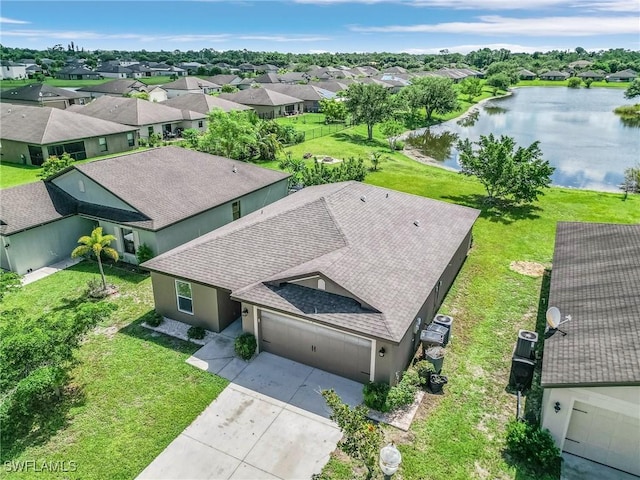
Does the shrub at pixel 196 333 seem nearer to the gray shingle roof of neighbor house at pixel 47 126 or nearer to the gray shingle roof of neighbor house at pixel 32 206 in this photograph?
the gray shingle roof of neighbor house at pixel 32 206

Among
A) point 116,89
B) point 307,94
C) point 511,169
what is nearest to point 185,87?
point 116,89

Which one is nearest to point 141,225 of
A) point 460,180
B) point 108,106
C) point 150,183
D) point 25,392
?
point 150,183

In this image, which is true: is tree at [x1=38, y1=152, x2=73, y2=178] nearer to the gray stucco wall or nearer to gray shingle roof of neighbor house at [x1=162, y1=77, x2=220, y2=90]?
the gray stucco wall

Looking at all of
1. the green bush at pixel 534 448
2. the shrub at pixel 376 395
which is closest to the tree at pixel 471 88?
the shrub at pixel 376 395

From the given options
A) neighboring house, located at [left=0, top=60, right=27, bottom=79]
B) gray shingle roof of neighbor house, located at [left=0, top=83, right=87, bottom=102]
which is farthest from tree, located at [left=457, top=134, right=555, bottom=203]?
neighboring house, located at [left=0, top=60, right=27, bottom=79]

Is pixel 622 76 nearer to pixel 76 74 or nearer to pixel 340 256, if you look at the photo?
pixel 76 74

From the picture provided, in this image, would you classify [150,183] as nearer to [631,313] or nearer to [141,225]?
[141,225]
